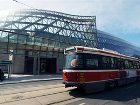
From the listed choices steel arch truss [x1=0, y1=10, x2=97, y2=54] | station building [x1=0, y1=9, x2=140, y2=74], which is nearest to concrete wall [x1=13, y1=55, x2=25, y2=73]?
station building [x1=0, y1=9, x2=140, y2=74]

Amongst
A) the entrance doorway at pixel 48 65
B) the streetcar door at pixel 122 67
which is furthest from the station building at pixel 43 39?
the streetcar door at pixel 122 67

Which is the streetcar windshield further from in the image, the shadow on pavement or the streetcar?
the shadow on pavement

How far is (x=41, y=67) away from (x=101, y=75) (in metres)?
35.6

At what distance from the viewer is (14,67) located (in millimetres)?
48344

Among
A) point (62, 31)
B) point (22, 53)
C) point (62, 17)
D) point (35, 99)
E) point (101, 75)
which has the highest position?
point (62, 17)

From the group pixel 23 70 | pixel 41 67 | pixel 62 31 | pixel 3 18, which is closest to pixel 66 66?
pixel 23 70

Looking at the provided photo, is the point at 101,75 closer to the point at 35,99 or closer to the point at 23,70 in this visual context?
the point at 35,99

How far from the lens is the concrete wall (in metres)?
48.4

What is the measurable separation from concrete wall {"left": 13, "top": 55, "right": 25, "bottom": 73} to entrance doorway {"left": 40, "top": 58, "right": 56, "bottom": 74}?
6.16 m

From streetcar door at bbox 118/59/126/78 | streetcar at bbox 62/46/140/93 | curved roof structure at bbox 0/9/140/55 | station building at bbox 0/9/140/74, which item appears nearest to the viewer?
streetcar at bbox 62/46/140/93

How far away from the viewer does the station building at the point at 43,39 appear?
45.2m

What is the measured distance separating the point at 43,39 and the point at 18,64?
664cm

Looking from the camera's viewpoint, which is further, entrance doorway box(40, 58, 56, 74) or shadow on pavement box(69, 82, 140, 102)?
entrance doorway box(40, 58, 56, 74)

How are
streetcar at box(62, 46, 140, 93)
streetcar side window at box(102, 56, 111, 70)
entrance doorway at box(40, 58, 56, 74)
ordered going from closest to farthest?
streetcar at box(62, 46, 140, 93), streetcar side window at box(102, 56, 111, 70), entrance doorway at box(40, 58, 56, 74)
